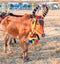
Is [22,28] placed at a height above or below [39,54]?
above

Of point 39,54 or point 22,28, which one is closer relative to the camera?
point 22,28

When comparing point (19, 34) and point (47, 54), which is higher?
point (19, 34)

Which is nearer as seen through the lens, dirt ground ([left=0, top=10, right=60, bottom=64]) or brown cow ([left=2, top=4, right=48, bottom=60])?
brown cow ([left=2, top=4, right=48, bottom=60])

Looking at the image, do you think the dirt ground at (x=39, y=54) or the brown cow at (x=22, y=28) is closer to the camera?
the brown cow at (x=22, y=28)

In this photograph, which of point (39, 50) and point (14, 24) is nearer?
point (14, 24)

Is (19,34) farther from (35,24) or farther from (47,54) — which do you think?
(47,54)

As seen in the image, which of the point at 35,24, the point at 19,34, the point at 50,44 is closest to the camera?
the point at 35,24

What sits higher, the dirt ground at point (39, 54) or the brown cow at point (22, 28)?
the brown cow at point (22, 28)

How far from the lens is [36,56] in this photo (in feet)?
30.3

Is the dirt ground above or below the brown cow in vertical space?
below

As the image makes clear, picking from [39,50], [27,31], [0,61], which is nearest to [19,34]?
[27,31]

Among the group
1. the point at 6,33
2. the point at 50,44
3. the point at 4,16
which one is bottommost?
the point at 50,44

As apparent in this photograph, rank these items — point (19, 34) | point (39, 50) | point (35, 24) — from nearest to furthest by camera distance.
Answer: point (35, 24), point (19, 34), point (39, 50)

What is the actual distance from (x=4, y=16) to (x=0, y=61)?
1.97m
